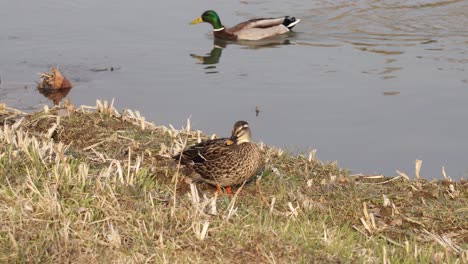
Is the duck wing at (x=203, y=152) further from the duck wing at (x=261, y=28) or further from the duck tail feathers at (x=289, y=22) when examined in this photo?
the duck tail feathers at (x=289, y=22)

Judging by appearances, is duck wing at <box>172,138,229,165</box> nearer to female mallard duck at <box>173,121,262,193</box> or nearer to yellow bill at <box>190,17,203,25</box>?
female mallard duck at <box>173,121,262,193</box>

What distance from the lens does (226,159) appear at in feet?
23.4

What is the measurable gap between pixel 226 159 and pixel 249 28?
35.4 ft

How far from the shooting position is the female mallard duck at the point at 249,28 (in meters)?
17.5

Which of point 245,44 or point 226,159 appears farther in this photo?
point 245,44

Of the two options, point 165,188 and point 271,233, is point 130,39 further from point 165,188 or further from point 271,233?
point 271,233

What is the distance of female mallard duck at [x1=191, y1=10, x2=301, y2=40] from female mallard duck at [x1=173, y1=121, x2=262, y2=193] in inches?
401

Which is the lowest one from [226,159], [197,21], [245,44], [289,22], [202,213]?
[245,44]

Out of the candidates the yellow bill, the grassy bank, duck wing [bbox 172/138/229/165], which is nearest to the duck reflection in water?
the yellow bill

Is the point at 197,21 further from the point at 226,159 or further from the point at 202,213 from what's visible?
the point at 202,213

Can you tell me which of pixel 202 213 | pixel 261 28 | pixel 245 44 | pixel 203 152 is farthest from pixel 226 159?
pixel 261 28

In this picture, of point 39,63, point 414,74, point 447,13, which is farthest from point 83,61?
point 447,13

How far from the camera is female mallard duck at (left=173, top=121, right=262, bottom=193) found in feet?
23.2

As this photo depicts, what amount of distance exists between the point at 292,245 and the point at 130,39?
11.0 metres
